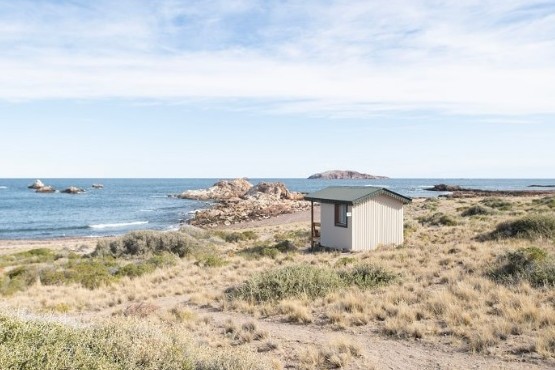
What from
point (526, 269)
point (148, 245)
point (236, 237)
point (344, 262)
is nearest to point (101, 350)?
point (526, 269)

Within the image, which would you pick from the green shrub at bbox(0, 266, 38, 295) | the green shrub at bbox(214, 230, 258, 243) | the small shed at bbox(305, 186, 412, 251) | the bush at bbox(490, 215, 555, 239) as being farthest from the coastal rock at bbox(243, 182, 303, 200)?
the green shrub at bbox(0, 266, 38, 295)

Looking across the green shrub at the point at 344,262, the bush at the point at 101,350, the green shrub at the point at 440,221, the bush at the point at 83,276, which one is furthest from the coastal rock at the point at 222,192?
the bush at the point at 101,350

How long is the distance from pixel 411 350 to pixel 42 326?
22.3 ft

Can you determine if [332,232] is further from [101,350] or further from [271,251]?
[101,350]

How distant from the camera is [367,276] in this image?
1503 cm

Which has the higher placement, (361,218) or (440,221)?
(361,218)

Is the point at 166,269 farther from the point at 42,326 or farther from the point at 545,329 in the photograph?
the point at 545,329

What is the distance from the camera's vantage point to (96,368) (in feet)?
20.3

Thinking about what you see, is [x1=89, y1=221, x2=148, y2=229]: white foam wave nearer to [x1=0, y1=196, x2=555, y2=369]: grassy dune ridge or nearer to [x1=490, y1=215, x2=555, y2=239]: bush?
[x1=0, y1=196, x2=555, y2=369]: grassy dune ridge

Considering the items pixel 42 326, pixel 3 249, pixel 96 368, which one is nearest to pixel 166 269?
pixel 42 326

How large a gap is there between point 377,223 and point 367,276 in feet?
30.9

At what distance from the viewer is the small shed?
76.7 feet

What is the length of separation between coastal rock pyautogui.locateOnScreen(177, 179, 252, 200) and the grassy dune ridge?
82.9 meters

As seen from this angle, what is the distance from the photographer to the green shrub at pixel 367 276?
14.6m
